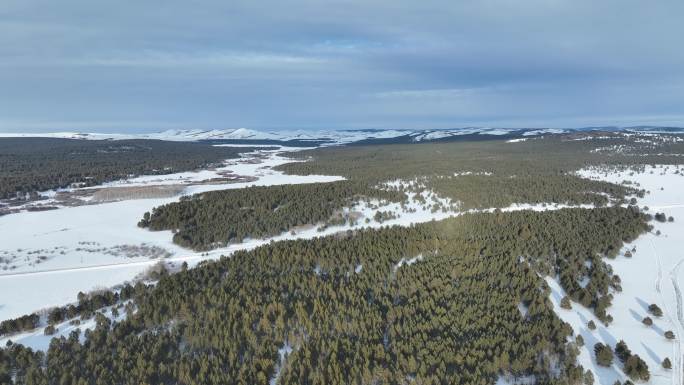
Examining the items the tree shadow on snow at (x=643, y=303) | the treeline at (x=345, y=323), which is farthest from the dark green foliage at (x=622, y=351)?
the tree shadow on snow at (x=643, y=303)

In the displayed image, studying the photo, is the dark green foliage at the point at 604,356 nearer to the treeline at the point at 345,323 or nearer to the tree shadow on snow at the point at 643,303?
the treeline at the point at 345,323

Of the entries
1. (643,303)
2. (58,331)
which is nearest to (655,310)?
(643,303)

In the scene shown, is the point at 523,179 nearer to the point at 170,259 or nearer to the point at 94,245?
the point at 170,259

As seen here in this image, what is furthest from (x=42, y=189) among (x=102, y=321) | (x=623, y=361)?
(x=623, y=361)

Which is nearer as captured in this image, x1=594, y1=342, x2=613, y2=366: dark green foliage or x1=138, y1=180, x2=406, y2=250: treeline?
x1=594, y1=342, x2=613, y2=366: dark green foliage

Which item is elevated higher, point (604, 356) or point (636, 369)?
point (604, 356)

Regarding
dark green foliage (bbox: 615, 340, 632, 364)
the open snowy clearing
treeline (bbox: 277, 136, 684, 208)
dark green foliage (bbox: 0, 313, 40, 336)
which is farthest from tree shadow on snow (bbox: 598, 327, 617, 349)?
dark green foliage (bbox: 0, 313, 40, 336)

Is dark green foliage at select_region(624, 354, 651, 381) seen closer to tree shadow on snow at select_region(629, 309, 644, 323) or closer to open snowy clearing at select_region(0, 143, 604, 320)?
tree shadow on snow at select_region(629, 309, 644, 323)
